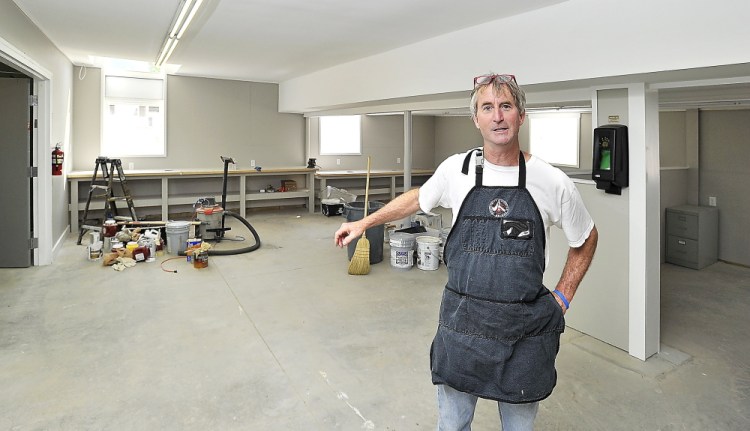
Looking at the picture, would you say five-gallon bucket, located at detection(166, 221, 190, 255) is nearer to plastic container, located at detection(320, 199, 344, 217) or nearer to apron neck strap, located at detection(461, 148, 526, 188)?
plastic container, located at detection(320, 199, 344, 217)

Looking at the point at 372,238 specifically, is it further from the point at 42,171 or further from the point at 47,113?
the point at 47,113

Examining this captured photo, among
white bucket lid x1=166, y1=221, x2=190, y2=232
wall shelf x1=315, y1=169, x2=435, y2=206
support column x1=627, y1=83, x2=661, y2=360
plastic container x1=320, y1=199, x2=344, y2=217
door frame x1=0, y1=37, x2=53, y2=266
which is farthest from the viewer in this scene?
wall shelf x1=315, y1=169, x2=435, y2=206

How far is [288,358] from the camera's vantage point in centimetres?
310

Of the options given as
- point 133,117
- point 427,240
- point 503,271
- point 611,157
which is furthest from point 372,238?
point 133,117

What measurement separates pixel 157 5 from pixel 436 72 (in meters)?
2.71

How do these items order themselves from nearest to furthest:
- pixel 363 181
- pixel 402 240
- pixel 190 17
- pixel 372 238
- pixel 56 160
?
1. pixel 190 17
2. pixel 402 240
3. pixel 372 238
4. pixel 56 160
5. pixel 363 181

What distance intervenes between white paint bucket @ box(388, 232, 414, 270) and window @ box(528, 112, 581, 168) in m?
4.21

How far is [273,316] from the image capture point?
3.86 m

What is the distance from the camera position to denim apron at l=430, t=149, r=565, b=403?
4.26ft

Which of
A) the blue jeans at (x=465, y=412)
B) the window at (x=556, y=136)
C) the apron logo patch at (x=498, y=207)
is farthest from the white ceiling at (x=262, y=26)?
the window at (x=556, y=136)

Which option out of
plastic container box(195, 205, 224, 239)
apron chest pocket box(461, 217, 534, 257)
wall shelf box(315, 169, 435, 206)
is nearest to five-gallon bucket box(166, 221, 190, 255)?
plastic container box(195, 205, 224, 239)

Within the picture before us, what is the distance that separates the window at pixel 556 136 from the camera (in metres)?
7.96

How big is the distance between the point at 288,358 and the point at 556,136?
6949mm

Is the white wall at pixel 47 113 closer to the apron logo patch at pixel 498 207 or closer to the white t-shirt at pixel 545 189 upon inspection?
the white t-shirt at pixel 545 189
